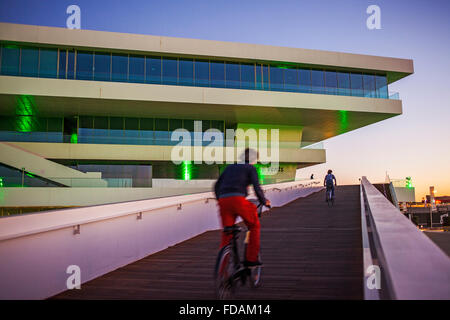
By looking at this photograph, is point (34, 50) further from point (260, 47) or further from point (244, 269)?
point (244, 269)

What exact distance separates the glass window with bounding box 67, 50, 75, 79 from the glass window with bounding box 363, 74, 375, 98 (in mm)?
24660

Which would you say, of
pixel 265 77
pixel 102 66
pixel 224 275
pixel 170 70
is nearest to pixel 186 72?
pixel 170 70

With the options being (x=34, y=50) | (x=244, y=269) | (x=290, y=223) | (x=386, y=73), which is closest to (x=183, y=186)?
(x=34, y=50)

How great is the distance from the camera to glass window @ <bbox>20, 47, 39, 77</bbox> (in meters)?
30.0

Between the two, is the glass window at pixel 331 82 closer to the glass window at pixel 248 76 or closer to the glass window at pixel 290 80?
the glass window at pixel 290 80

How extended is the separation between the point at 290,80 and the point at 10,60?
72.0 ft

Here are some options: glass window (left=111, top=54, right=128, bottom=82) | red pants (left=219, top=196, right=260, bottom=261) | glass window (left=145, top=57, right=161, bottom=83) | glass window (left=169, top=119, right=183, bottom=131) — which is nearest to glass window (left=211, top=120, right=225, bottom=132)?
glass window (left=169, top=119, right=183, bottom=131)

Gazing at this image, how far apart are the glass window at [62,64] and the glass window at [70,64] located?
0.28 meters

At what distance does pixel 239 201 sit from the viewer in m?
4.86

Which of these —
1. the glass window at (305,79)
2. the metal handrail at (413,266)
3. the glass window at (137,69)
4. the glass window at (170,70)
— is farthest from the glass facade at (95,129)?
the metal handrail at (413,266)

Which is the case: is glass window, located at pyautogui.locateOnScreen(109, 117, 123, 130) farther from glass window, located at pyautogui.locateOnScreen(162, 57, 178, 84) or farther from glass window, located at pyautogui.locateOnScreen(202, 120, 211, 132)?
glass window, located at pyautogui.locateOnScreen(202, 120, 211, 132)

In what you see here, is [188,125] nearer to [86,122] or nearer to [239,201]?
[86,122]

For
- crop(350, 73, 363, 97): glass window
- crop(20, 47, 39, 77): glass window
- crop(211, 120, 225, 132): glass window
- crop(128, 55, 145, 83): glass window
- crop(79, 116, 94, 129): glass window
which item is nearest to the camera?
crop(20, 47, 39, 77): glass window

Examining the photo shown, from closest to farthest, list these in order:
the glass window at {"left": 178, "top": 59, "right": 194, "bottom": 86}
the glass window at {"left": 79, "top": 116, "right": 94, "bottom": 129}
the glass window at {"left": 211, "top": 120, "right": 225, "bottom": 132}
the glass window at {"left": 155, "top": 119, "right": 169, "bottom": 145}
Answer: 1. the glass window at {"left": 178, "top": 59, "right": 194, "bottom": 86}
2. the glass window at {"left": 155, "top": 119, "right": 169, "bottom": 145}
3. the glass window at {"left": 79, "top": 116, "right": 94, "bottom": 129}
4. the glass window at {"left": 211, "top": 120, "right": 225, "bottom": 132}
